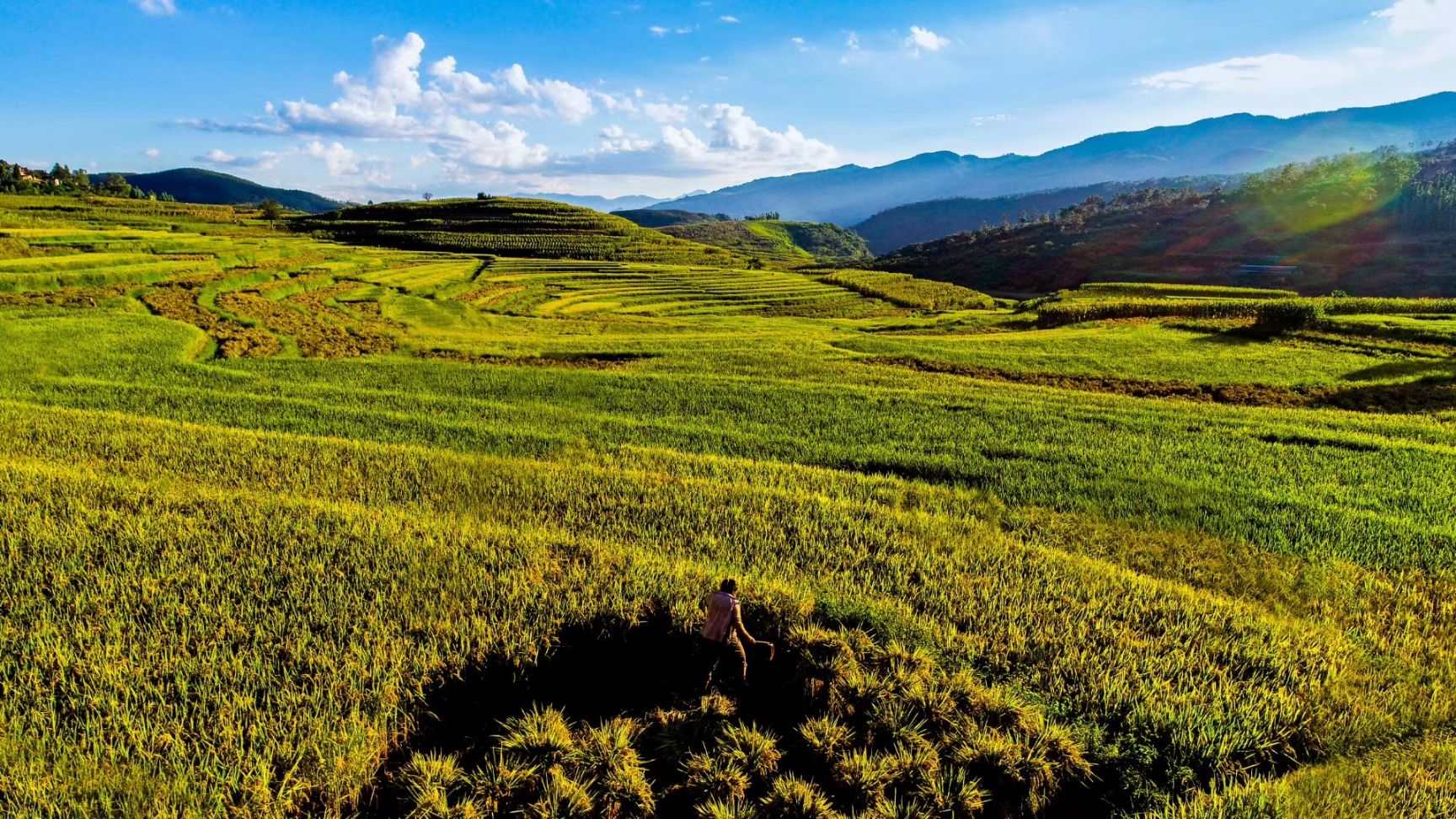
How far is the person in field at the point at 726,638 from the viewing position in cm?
580

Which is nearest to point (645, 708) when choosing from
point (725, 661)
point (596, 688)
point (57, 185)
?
point (596, 688)

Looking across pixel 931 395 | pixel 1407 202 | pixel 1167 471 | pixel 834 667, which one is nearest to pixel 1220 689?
pixel 834 667

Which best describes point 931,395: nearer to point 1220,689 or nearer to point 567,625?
point 1220,689

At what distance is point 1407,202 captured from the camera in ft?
394

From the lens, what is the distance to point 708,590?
7344 millimetres

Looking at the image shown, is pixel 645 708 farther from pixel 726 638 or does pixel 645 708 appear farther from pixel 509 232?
pixel 509 232

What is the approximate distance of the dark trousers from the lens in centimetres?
596

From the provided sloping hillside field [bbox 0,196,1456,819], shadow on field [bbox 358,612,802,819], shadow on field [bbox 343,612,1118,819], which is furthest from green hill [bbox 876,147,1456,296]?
shadow on field [bbox 358,612,802,819]

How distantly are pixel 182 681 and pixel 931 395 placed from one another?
723 inches

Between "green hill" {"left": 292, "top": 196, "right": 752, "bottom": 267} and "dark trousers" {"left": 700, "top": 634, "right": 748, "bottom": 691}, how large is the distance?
9500 centimetres

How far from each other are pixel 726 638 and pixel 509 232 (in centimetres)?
12396

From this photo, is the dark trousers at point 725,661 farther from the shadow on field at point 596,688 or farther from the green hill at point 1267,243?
the green hill at point 1267,243

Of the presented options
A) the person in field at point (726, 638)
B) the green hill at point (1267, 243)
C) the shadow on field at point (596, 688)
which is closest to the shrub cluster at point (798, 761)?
the shadow on field at point (596, 688)

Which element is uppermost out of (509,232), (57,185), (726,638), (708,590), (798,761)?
(57,185)
